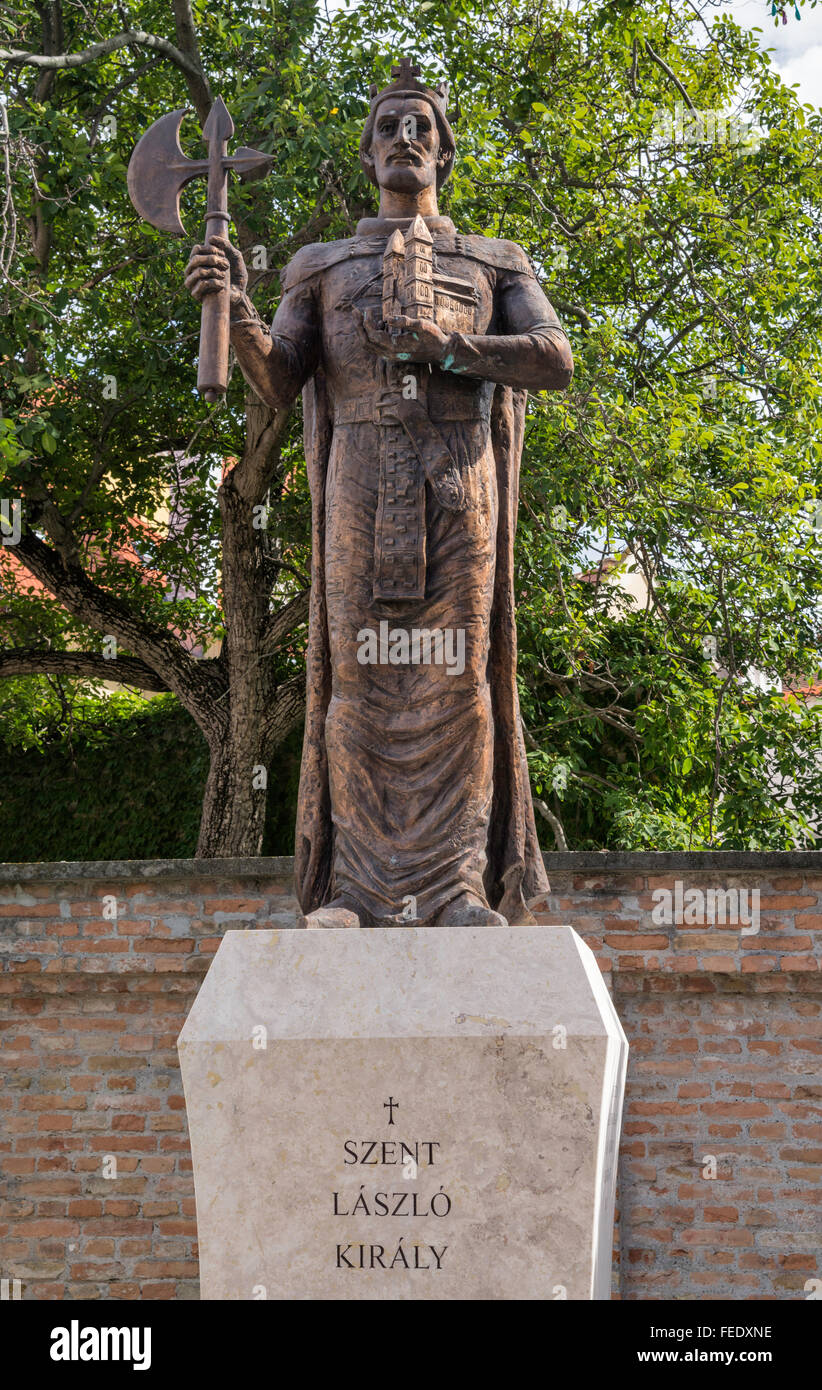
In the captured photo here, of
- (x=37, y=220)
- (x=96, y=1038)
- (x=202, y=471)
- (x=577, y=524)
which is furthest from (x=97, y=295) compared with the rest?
(x=96, y=1038)

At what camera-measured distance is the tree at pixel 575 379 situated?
899 cm

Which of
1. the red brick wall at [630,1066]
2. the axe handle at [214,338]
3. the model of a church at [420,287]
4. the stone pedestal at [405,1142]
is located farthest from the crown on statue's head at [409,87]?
the red brick wall at [630,1066]

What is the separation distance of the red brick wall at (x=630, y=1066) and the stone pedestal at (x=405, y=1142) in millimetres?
3087

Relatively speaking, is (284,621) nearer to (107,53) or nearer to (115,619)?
(115,619)

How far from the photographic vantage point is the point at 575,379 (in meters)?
8.84

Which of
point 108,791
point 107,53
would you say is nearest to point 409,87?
point 107,53

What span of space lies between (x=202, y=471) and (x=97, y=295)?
208 centimetres

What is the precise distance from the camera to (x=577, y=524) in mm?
9453

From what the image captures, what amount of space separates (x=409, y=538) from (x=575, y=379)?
5.23 meters

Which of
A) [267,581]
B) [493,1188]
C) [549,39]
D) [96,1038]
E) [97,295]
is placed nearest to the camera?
[493,1188]

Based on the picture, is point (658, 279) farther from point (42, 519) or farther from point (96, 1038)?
point (96, 1038)

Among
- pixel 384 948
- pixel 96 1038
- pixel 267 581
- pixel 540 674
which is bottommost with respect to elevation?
pixel 96 1038

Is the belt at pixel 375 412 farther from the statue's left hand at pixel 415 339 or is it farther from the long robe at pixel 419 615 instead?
the statue's left hand at pixel 415 339

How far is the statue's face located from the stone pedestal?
242cm
